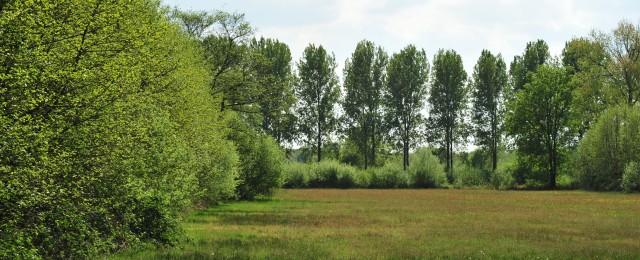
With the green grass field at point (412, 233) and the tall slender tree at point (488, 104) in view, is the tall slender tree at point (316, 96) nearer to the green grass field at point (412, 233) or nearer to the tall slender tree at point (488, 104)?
the tall slender tree at point (488, 104)

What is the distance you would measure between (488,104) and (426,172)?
835 inches

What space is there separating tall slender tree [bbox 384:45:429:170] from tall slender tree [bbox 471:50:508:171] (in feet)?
29.5

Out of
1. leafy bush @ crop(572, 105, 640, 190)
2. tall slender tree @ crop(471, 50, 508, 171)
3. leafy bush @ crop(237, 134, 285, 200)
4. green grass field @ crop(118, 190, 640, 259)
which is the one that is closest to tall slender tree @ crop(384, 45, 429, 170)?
tall slender tree @ crop(471, 50, 508, 171)

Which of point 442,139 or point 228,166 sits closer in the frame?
point 228,166

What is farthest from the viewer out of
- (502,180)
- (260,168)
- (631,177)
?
(502,180)

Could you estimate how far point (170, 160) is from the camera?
19812mm

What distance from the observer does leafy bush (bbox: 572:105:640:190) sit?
207ft

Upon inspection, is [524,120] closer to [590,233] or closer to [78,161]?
[590,233]

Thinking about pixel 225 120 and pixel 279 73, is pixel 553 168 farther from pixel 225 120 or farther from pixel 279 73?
pixel 225 120

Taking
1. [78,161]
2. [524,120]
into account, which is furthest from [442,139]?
[78,161]

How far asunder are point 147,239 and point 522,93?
6972cm

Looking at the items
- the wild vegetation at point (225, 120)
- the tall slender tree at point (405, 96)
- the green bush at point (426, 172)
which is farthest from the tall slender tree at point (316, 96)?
the green bush at point (426, 172)

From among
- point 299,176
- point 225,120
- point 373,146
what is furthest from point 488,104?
point 225,120

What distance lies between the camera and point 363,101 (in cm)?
9431
